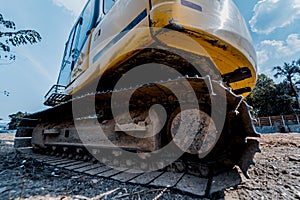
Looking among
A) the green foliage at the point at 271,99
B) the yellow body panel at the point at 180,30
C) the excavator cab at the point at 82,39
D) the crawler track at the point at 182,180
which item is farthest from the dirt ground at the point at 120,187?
the green foliage at the point at 271,99

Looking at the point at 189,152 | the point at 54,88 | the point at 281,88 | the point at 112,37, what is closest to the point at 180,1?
the point at 112,37

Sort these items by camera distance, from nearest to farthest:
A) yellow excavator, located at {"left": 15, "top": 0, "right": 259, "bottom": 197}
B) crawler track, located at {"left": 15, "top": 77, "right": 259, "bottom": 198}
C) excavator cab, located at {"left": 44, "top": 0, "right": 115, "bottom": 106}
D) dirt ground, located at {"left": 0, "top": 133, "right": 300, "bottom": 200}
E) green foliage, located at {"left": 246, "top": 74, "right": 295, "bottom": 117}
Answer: dirt ground, located at {"left": 0, "top": 133, "right": 300, "bottom": 200} < crawler track, located at {"left": 15, "top": 77, "right": 259, "bottom": 198} < yellow excavator, located at {"left": 15, "top": 0, "right": 259, "bottom": 197} < excavator cab, located at {"left": 44, "top": 0, "right": 115, "bottom": 106} < green foliage, located at {"left": 246, "top": 74, "right": 295, "bottom": 117}

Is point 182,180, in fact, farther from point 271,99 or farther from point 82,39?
point 271,99

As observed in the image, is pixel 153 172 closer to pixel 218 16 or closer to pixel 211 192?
pixel 211 192

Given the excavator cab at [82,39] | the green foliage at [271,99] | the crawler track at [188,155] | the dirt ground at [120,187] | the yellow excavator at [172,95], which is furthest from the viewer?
the green foliage at [271,99]

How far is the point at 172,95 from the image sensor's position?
1.52m

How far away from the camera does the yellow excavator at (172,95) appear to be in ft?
4.33

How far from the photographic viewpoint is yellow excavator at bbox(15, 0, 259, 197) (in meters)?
1.32

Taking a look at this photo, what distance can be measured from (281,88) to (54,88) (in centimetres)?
3262

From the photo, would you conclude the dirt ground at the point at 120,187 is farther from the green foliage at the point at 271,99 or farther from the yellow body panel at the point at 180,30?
the green foliage at the point at 271,99

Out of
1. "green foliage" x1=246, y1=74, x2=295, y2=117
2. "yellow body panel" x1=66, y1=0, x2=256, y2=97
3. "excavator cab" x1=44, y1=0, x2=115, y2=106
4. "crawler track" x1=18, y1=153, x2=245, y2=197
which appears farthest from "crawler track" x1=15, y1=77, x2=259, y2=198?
"green foliage" x1=246, y1=74, x2=295, y2=117

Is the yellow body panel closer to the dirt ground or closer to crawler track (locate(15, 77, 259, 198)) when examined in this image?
crawler track (locate(15, 77, 259, 198))

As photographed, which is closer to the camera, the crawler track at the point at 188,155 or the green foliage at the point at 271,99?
the crawler track at the point at 188,155

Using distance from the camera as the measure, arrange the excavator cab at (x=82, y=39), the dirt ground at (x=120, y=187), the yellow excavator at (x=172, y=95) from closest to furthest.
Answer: the dirt ground at (x=120, y=187) < the yellow excavator at (x=172, y=95) < the excavator cab at (x=82, y=39)
